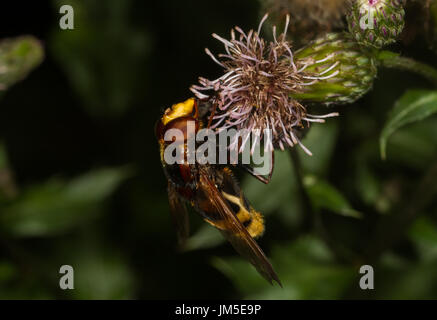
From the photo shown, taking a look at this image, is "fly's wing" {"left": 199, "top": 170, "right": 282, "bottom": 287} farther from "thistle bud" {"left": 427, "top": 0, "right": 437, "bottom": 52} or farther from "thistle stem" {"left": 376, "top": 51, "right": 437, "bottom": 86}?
"thistle bud" {"left": 427, "top": 0, "right": 437, "bottom": 52}

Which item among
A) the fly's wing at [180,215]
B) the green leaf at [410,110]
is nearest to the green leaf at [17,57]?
the fly's wing at [180,215]

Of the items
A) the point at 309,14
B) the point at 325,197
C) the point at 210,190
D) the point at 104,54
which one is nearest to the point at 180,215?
the point at 210,190

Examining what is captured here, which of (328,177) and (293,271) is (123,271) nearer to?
(293,271)

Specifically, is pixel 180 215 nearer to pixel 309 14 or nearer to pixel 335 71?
pixel 335 71

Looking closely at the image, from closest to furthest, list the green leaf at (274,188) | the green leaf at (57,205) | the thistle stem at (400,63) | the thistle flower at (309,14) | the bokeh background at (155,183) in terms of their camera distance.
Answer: the thistle stem at (400,63) → the thistle flower at (309,14) → the bokeh background at (155,183) → the green leaf at (274,188) → the green leaf at (57,205)

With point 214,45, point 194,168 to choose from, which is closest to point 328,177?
point 214,45

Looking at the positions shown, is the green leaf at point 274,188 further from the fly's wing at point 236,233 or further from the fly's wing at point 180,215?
Result: the fly's wing at point 236,233
